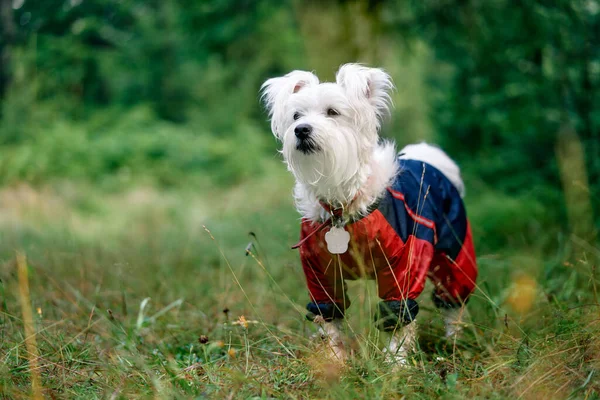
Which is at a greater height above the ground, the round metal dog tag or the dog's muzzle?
the dog's muzzle

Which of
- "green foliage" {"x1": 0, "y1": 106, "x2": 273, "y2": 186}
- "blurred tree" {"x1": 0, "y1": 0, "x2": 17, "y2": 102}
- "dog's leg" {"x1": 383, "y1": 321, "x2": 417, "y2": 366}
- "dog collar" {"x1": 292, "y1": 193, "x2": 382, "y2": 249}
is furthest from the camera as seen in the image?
"green foliage" {"x1": 0, "y1": 106, "x2": 273, "y2": 186}

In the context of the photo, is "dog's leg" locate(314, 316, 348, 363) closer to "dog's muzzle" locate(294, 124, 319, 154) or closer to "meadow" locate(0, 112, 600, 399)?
"meadow" locate(0, 112, 600, 399)

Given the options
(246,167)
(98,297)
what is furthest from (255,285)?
(246,167)

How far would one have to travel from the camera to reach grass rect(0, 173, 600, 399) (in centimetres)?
236

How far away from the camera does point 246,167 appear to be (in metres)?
12.9

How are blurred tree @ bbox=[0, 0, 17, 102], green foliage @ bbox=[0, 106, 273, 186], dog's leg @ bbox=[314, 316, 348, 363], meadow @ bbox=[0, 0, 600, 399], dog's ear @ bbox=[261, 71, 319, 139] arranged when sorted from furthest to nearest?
1. green foliage @ bbox=[0, 106, 273, 186]
2. blurred tree @ bbox=[0, 0, 17, 102]
3. dog's ear @ bbox=[261, 71, 319, 139]
4. dog's leg @ bbox=[314, 316, 348, 363]
5. meadow @ bbox=[0, 0, 600, 399]

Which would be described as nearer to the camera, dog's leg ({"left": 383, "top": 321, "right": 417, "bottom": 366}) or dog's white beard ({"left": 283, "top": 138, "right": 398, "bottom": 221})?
dog's leg ({"left": 383, "top": 321, "right": 417, "bottom": 366})

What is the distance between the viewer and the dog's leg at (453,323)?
9.26ft

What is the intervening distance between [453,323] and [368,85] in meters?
1.29

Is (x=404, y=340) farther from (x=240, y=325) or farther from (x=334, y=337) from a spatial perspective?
(x=240, y=325)

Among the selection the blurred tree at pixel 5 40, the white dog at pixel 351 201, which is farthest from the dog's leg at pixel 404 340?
the blurred tree at pixel 5 40

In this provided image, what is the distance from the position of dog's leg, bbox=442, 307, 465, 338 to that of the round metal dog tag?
618mm

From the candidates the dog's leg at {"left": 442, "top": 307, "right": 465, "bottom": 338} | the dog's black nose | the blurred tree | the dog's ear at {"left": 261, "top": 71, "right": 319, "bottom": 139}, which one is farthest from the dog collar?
the blurred tree

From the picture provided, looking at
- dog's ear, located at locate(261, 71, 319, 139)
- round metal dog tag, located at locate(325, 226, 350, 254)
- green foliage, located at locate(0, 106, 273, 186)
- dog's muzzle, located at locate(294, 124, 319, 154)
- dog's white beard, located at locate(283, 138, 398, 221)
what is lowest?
green foliage, located at locate(0, 106, 273, 186)
